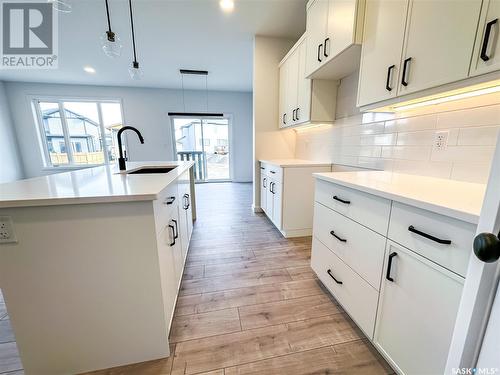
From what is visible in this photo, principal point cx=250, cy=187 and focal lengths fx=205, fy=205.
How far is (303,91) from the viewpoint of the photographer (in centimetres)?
246

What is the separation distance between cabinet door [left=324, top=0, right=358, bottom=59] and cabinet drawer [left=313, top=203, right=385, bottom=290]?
127 cm

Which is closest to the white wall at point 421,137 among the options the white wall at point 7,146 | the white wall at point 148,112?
the white wall at point 148,112

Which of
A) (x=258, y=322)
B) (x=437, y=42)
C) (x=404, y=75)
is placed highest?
(x=437, y=42)

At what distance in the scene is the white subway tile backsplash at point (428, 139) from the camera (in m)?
1.08

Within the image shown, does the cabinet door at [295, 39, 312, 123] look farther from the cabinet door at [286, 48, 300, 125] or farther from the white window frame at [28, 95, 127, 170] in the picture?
the white window frame at [28, 95, 127, 170]

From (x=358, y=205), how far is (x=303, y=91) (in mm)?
1807

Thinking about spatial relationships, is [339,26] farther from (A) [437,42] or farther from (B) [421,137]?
(B) [421,137]

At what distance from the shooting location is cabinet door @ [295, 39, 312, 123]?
7.68 ft

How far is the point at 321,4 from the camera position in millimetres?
1855

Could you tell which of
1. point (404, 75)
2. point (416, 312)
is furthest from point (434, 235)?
point (404, 75)

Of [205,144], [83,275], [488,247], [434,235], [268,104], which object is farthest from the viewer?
[205,144]

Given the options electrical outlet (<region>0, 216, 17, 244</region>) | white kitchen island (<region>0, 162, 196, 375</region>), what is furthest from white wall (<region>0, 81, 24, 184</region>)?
electrical outlet (<region>0, 216, 17, 244</region>)

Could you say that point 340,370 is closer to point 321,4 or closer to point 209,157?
point 321,4

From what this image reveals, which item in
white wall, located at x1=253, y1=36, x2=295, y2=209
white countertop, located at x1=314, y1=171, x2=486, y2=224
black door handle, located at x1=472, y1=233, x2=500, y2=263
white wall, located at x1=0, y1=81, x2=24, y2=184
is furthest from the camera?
white wall, located at x1=0, y1=81, x2=24, y2=184
